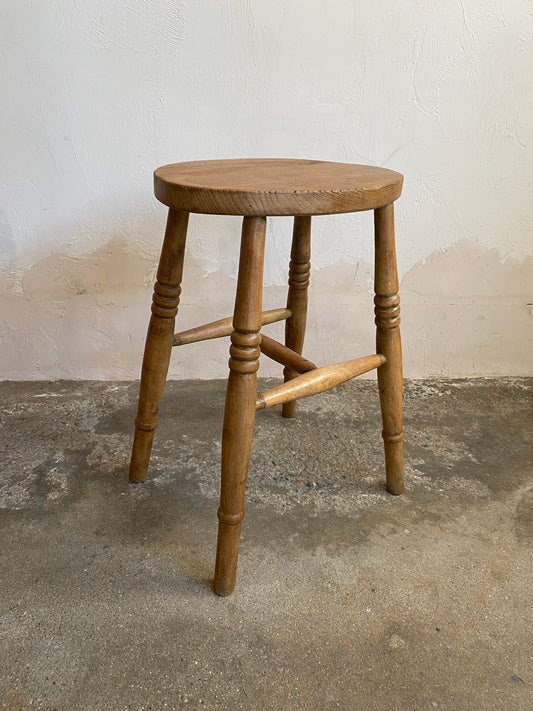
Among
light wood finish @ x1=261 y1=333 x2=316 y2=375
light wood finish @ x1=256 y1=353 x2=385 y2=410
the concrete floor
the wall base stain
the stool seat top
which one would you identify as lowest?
the concrete floor

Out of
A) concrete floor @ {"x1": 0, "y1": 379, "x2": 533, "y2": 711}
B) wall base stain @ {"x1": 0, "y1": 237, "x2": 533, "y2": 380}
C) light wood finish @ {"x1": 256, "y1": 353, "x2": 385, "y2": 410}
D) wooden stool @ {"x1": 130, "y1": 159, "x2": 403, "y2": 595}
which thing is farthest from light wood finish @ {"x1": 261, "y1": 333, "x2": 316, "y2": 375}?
wall base stain @ {"x1": 0, "y1": 237, "x2": 533, "y2": 380}

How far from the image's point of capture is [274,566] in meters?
1.30

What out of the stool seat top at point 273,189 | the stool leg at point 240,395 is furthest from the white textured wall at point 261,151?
the stool leg at point 240,395

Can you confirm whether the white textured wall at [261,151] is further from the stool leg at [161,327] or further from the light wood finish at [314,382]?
the light wood finish at [314,382]

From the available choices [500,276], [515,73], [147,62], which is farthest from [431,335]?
[147,62]

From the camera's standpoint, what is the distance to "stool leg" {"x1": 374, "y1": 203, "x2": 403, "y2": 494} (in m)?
1.36

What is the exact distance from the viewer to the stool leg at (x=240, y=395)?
3.71ft

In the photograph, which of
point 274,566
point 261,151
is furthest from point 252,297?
point 261,151

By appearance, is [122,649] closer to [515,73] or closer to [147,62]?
[147,62]

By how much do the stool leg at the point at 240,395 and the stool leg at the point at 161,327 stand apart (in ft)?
0.89

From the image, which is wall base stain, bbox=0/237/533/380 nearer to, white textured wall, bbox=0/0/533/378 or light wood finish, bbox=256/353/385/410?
white textured wall, bbox=0/0/533/378

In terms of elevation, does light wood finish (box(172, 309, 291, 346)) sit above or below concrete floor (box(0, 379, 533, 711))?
above

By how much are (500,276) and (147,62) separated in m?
1.28

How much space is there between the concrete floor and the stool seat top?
71cm
